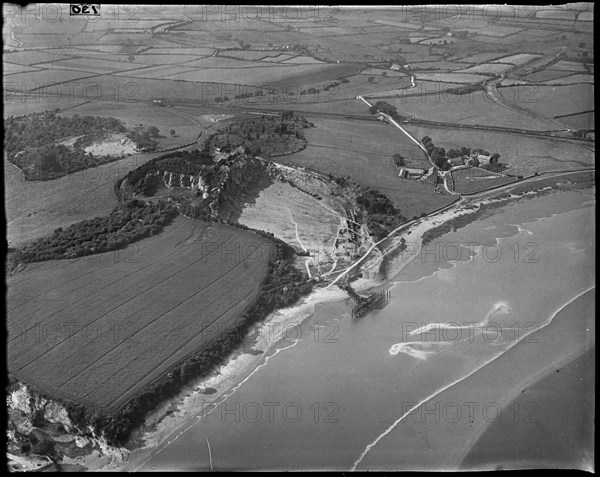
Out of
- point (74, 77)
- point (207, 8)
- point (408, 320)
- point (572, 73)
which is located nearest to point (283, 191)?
point (207, 8)

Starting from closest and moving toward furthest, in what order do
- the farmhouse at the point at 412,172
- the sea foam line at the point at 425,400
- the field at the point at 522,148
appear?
1. the sea foam line at the point at 425,400
2. the farmhouse at the point at 412,172
3. the field at the point at 522,148

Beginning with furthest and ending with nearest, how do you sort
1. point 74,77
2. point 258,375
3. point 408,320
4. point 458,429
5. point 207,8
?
point 74,77 < point 207,8 < point 408,320 < point 258,375 < point 458,429

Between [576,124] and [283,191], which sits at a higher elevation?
[576,124]

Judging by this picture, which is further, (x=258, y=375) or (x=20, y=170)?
(x=20, y=170)

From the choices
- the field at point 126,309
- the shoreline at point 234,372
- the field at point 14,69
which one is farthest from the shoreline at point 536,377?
the field at point 14,69

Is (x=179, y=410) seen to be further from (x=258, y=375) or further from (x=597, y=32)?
(x=597, y=32)

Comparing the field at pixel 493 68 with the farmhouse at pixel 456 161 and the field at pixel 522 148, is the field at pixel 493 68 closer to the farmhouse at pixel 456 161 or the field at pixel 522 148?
the field at pixel 522 148

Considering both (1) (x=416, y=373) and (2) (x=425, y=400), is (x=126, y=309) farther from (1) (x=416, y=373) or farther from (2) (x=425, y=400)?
(2) (x=425, y=400)

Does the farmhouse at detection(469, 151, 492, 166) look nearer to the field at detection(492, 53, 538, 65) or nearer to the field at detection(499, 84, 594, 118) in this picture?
the field at detection(499, 84, 594, 118)
